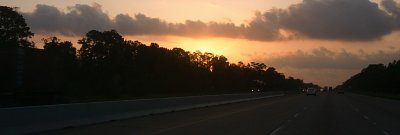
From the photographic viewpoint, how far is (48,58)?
35.5 m

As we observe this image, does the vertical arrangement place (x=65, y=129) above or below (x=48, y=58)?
below

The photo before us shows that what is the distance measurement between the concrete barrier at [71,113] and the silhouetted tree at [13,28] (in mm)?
51004

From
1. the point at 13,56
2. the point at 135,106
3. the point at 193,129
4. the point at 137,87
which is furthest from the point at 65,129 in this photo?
the point at 137,87

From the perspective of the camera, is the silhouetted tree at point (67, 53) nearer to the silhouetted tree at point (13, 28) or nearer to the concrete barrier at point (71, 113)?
the silhouetted tree at point (13, 28)

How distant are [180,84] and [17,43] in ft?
194

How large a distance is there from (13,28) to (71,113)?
65.3 m

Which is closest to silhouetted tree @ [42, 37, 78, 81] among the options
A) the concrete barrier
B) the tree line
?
the tree line

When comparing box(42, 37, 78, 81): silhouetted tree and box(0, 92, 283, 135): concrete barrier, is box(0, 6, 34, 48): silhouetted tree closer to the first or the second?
box(42, 37, 78, 81): silhouetted tree

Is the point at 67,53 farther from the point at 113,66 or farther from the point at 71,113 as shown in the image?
the point at 71,113

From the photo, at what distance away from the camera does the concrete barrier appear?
1862 cm

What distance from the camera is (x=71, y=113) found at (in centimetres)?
2275

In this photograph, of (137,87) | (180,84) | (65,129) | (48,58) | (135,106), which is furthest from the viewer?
(180,84)

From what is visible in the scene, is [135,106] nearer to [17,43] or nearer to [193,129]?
[193,129]

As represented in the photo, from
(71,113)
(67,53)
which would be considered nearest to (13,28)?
(67,53)
